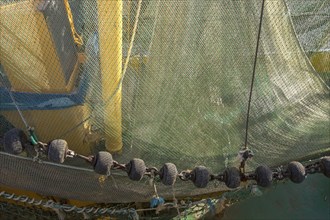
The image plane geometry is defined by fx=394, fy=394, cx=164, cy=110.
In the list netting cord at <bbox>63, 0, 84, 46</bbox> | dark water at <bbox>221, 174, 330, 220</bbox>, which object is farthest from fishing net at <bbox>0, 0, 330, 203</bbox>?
dark water at <bbox>221, 174, 330, 220</bbox>

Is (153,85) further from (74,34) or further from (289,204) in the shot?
(289,204)

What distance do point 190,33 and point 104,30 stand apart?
42 centimetres

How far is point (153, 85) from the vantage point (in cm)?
204

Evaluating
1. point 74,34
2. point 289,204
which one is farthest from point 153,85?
point 289,204

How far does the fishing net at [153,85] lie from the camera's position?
1.84 metres

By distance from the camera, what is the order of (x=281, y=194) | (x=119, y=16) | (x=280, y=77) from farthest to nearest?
(x=281, y=194), (x=280, y=77), (x=119, y=16)

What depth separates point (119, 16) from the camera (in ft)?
5.66

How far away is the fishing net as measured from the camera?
184cm

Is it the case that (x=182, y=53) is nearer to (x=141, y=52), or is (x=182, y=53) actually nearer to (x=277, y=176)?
(x=141, y=52)

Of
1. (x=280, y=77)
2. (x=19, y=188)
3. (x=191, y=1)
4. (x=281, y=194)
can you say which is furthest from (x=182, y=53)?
(x=281, y=194)

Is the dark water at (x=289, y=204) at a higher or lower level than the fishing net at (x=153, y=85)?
lower

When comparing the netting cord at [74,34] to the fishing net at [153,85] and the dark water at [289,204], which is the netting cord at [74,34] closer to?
the fishing net at [153,85]

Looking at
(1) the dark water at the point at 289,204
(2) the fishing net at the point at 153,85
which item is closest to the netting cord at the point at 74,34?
(2) the fishing net at the point at 153,85

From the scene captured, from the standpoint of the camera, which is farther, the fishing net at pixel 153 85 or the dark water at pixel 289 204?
the dark water at pixel 289 204
